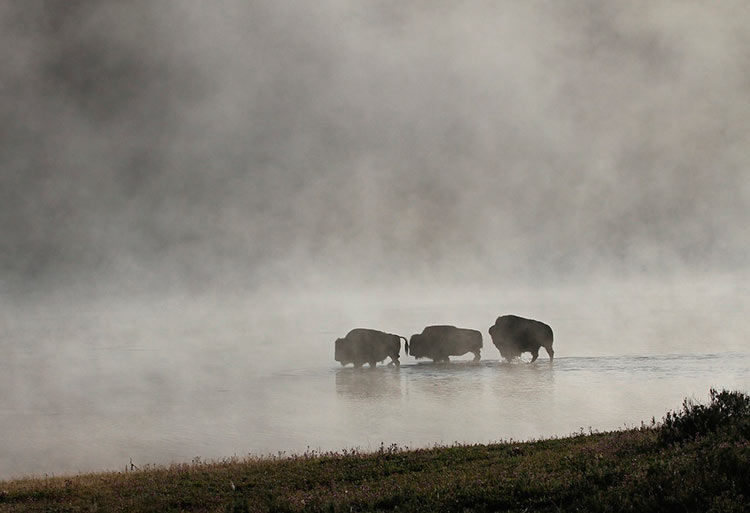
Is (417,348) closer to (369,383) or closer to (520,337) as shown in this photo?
(520,337)

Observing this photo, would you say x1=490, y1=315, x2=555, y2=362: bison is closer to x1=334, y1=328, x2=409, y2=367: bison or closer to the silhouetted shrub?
x1=334, y1=328, x2=409, y2=367: bison

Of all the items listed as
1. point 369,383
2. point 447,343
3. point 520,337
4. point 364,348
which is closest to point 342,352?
point 364,348

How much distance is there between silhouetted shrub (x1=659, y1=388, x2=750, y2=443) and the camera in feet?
51.1

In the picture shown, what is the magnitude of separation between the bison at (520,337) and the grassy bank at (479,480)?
32.8 meters

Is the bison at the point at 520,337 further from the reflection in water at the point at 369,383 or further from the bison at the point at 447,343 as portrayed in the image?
the reflection in water at the point at 369,383

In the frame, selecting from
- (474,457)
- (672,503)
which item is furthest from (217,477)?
(672,503)

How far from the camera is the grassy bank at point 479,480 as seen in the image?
11.6 meters

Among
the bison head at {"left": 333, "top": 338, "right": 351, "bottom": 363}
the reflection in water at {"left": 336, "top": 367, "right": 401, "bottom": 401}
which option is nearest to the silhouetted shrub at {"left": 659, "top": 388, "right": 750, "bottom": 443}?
the reflection in water at {"left": 336, "top": 367, "right": 401, "bottom": 401}

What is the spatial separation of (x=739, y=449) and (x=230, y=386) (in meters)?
36.7

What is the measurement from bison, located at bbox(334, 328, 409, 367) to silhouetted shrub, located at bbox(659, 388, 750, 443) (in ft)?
117

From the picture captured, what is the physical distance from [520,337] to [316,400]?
21.5 meters

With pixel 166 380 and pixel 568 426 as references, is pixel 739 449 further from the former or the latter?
pixel 166 380

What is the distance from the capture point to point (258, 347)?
7769 centimetres

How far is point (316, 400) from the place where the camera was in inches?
1419
